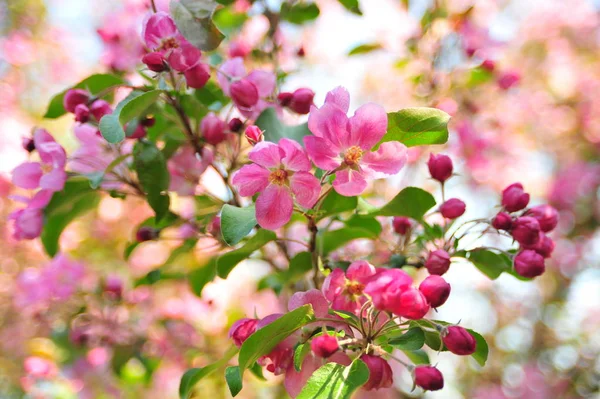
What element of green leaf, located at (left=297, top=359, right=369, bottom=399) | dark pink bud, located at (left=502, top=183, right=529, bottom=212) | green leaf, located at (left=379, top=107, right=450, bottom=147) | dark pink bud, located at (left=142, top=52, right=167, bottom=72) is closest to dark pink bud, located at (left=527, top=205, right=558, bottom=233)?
dark pink bud, located at (left=502, top=183, right=529, bottom=212)

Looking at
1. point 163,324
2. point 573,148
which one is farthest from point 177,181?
point 573,148

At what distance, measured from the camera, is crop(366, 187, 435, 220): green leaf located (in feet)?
3.10

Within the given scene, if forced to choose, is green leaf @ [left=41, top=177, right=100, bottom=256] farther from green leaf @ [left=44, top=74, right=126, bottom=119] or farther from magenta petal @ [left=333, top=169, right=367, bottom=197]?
magenta petal @ [left=333, top=169, right=367, bottom=197]

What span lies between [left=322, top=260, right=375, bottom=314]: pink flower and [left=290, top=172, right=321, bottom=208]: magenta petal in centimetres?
12

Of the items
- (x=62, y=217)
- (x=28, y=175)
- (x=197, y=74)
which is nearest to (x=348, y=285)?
(x=197, y=74)

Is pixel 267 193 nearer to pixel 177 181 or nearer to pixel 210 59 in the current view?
pixel 177 181

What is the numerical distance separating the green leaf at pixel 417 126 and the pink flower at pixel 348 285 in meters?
0.21

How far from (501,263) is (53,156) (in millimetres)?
872

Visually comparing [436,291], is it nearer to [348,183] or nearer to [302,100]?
[348,183]

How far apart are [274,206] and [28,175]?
571 mm

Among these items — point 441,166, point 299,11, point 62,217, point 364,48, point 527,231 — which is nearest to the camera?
point 527,231

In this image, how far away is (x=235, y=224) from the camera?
771mm

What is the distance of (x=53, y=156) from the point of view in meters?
1.02

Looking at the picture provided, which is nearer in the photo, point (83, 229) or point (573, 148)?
point (83, 229)
